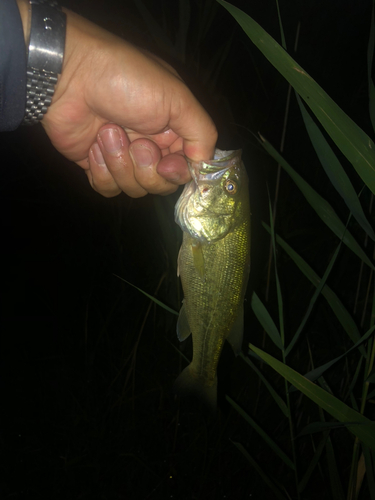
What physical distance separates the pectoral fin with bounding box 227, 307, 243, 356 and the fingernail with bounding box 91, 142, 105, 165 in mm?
1085

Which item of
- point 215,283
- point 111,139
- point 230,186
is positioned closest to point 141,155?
point 111,139

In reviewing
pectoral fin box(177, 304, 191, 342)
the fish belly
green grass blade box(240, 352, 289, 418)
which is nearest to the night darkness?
the fish belly

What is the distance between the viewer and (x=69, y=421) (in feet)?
11.1

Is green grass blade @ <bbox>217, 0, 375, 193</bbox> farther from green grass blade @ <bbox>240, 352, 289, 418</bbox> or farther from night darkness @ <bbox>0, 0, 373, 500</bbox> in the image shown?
night darkness @ <bbox>0, 0, 373, 500</bbox>

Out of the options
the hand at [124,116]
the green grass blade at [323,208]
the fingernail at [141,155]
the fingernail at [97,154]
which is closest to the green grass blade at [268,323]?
the green grass blade at [323,208]

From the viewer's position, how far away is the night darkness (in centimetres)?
291

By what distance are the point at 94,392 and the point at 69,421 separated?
35cm

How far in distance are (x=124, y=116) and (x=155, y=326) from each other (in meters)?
2.21

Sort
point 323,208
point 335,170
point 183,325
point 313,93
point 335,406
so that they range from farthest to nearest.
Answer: point 183,325 < point 323,208 < point 335,170 < point 335,406 < point 313,93

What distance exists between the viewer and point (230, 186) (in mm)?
1645

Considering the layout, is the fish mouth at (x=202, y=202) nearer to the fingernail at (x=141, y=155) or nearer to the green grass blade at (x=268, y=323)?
the fingernail at (x=141, y=155)

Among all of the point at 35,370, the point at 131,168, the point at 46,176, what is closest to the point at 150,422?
the point at 35,370

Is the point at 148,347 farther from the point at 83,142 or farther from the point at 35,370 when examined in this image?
the point at 83,142

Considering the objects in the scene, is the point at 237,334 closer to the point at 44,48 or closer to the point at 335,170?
the point at 335,170
